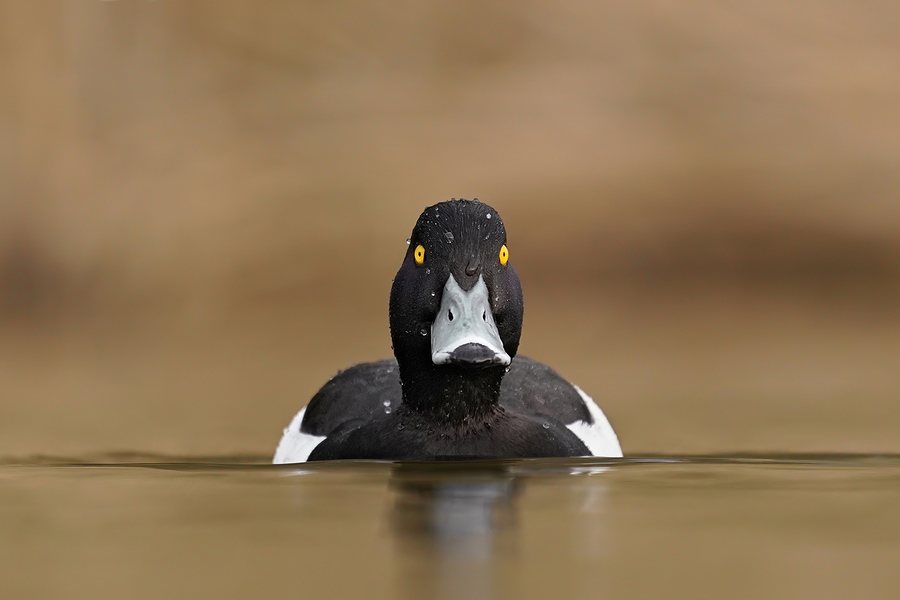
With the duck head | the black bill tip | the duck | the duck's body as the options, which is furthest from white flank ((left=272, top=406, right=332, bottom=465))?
the black bill tip

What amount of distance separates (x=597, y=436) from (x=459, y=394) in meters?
1.31

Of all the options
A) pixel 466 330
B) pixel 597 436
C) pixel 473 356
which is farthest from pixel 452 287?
pixel 597 436

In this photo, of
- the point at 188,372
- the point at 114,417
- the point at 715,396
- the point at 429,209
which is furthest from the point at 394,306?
the point at 188,372

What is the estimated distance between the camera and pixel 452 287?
4645mm

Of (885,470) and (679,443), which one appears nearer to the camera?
(885,470)

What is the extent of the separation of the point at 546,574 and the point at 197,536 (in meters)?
0.98

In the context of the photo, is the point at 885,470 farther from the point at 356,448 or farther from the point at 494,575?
the point at 494,575

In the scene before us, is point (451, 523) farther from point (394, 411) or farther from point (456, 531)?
point (394, 411)

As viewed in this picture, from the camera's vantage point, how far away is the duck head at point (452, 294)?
457 cm

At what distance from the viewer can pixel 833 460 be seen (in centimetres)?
515

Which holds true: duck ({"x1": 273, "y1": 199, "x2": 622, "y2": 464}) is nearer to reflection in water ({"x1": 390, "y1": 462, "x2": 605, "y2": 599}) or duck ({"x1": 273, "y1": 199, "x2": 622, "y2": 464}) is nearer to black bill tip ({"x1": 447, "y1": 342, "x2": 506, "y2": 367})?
black bill tip ({"x1": 447, "y1": 342, "x2": 506, "y2": 367})

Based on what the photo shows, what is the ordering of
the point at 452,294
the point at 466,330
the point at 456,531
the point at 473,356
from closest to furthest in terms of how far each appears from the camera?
1. the point at 456,531
2. the point at 473,356
3. the point at 466,330
4. the point at 452,294

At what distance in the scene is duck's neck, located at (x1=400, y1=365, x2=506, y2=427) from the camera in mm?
4789

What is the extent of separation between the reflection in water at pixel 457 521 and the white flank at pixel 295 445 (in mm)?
1131
